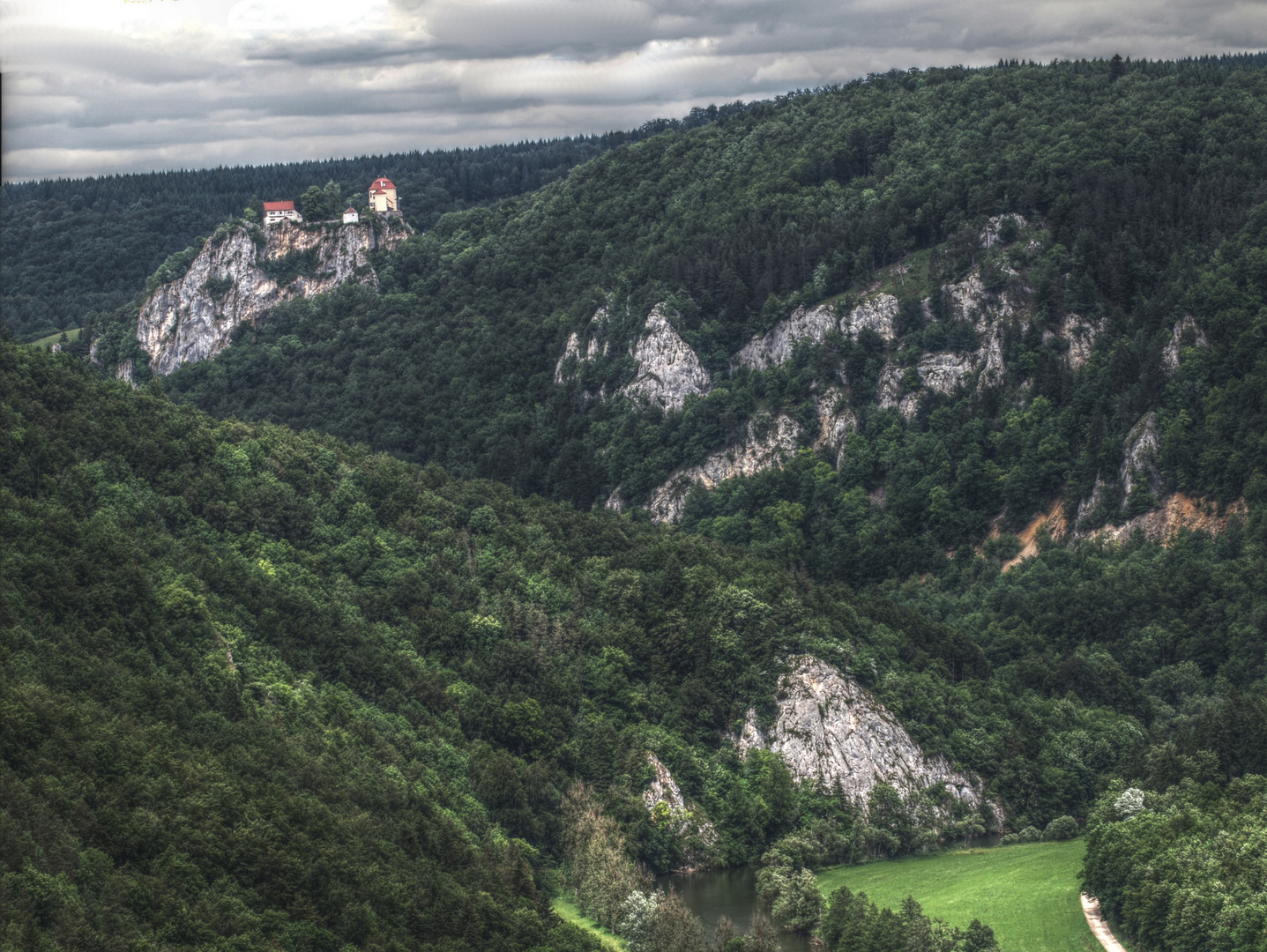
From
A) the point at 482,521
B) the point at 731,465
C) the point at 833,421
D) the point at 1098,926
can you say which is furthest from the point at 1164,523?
the point at 1098,926

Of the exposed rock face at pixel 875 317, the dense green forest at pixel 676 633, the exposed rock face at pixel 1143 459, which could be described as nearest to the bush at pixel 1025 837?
the dense green forest at pixel 676 633

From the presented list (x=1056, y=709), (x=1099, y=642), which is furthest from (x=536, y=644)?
(x=1099, y=642)

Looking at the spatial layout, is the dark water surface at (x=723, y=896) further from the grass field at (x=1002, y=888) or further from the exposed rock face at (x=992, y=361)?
the exposed rock face at (x=992, y=361)

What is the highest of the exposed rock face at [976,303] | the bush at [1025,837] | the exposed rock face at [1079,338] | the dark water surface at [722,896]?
the exposed rock face at [976,303]

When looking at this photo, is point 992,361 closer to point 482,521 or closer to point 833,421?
point 833,421

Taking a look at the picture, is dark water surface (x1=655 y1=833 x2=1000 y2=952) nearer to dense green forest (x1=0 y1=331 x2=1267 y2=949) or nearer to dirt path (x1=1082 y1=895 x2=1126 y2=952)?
dense green forest (x1=0 y1=331 x2=1267 y2=949)

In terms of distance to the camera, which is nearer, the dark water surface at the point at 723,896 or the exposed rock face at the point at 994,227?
the dark water surface at the point at 723,896

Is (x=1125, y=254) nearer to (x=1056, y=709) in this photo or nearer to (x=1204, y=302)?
(x=1204, y=302)
